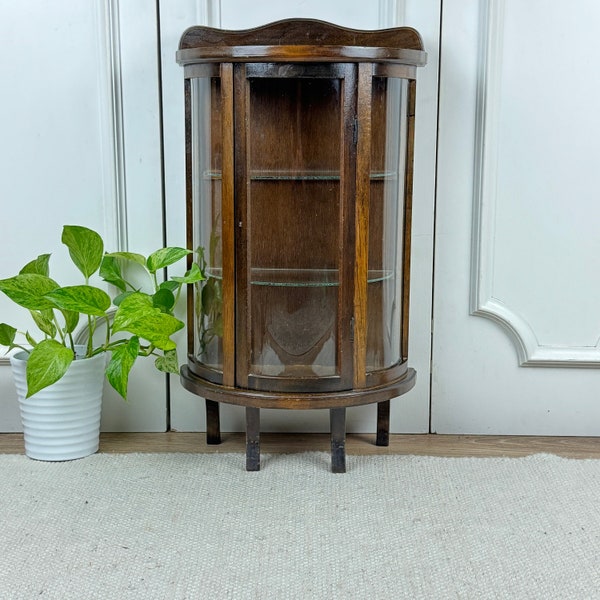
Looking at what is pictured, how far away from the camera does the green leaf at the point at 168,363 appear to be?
191cm

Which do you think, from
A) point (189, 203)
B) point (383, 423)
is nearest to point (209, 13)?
point (189, 203)

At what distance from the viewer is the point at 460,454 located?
1966mm

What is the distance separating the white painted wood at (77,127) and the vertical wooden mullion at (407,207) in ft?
1.82

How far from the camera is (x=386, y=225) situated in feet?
6.14

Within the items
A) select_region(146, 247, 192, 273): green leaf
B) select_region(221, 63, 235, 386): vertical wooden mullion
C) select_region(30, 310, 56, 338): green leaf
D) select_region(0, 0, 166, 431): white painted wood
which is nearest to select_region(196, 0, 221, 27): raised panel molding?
select_region(0, 0, 166, 431): white painted wood

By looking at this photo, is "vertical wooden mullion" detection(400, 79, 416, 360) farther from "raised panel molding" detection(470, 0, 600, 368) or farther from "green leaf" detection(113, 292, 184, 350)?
"green leaf" detection(113, 292, 184, 350)

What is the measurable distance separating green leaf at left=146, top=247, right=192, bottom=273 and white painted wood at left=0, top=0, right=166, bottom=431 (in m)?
0.18

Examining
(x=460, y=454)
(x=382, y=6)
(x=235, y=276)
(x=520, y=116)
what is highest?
(x=382, y=6)

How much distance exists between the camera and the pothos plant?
67.8 inches

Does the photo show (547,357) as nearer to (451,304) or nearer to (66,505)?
(451,304)

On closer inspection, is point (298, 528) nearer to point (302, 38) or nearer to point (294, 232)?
point (294, 232)

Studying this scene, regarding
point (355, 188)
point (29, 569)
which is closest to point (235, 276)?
point (355, 188)

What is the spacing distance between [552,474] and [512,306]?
409 mm

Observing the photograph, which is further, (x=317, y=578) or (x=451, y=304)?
(x=451, y=304)
